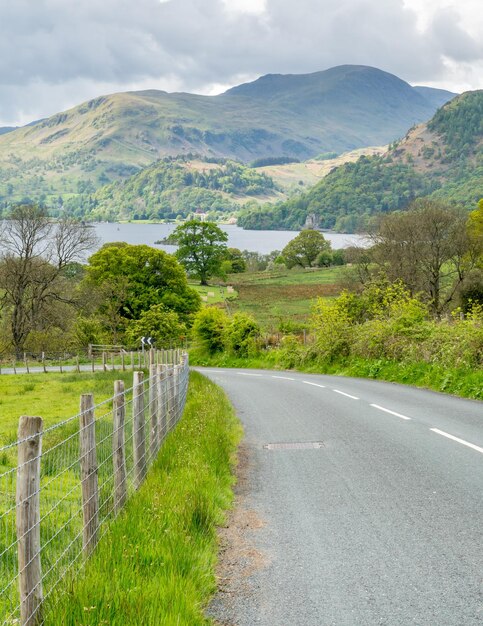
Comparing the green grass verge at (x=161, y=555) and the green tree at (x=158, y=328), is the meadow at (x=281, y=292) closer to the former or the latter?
the green tree at (x=158, y=328)

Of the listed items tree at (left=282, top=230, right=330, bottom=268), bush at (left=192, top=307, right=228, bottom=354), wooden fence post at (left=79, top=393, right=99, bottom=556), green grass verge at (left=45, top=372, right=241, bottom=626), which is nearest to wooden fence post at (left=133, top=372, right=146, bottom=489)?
green grass verge at (left=45, top=372, right=241, bottom=626)

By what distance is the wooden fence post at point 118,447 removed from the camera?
6.93 m

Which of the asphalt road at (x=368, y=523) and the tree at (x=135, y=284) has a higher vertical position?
the tree at (x=135, y=284)

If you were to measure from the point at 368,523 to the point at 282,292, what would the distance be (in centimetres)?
9113

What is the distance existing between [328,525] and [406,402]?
36.1 feet

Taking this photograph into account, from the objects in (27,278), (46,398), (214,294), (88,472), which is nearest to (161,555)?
(88,472)

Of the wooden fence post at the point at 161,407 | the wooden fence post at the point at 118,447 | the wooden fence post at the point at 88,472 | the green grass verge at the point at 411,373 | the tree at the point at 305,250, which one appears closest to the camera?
the wooden fence post at the point at 88,472

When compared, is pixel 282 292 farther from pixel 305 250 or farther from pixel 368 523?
pixel 368 523

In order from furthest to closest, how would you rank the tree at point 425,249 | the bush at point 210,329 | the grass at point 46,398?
the tree at point 425,249, the bush at point 210,329, the grass at point 46,398

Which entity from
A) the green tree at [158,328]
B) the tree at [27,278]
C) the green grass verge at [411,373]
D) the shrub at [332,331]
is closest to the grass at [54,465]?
the green grass verge at [411,373]

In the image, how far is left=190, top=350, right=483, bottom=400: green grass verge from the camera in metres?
19.1

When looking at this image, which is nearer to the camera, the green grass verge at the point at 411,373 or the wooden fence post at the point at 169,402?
the wooden fence post at the point at 169,402

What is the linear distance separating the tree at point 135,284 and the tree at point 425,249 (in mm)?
21327

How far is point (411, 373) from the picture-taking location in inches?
945
